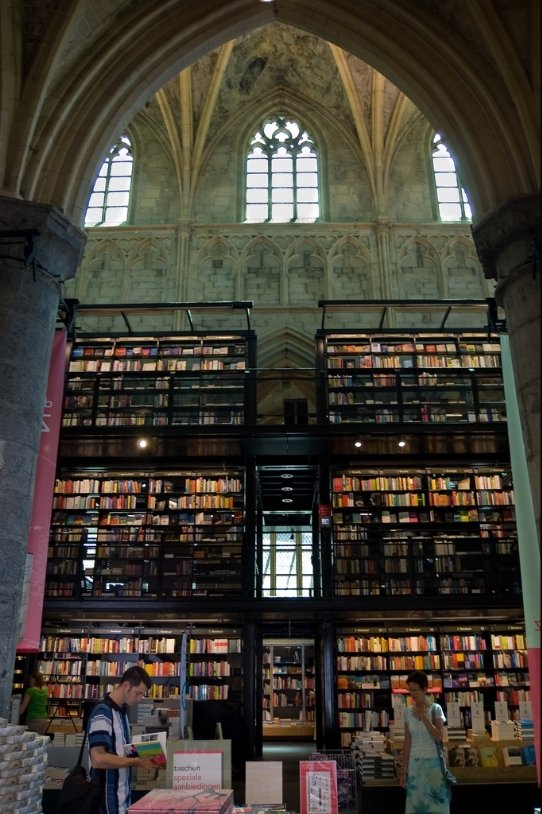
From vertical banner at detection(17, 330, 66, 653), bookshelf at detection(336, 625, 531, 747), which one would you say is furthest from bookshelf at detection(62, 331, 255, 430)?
vertical banner at detection(17, 330, 66, 653)

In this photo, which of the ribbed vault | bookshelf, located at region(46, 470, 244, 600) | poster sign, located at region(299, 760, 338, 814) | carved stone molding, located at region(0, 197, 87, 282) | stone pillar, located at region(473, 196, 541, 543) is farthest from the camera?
bookshelf, located at region(46, 470, 244, 600)

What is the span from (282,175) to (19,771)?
15207 millimetres

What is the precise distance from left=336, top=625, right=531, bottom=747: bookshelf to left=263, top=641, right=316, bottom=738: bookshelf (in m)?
3.86

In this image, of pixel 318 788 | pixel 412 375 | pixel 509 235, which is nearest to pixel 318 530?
pixel 412 375

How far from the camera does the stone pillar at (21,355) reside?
3947 mm

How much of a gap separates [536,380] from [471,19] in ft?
9.41

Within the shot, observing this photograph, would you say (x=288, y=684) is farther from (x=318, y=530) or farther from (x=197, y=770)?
(x=197, y=770)

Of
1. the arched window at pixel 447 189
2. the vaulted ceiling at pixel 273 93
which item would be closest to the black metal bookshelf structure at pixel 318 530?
the arched window at pixel 447 189

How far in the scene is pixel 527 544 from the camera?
144 inches

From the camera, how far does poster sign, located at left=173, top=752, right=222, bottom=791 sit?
2.75 meters

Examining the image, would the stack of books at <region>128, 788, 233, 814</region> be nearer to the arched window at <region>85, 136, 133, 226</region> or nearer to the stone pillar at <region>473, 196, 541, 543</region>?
the stone pillar at <region>473, 196, 541, 543</region>

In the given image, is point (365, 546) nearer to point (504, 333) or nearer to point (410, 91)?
point (504, 333)

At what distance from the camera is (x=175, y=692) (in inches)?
353

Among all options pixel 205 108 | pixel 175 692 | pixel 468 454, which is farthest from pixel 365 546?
pixel 205 108
